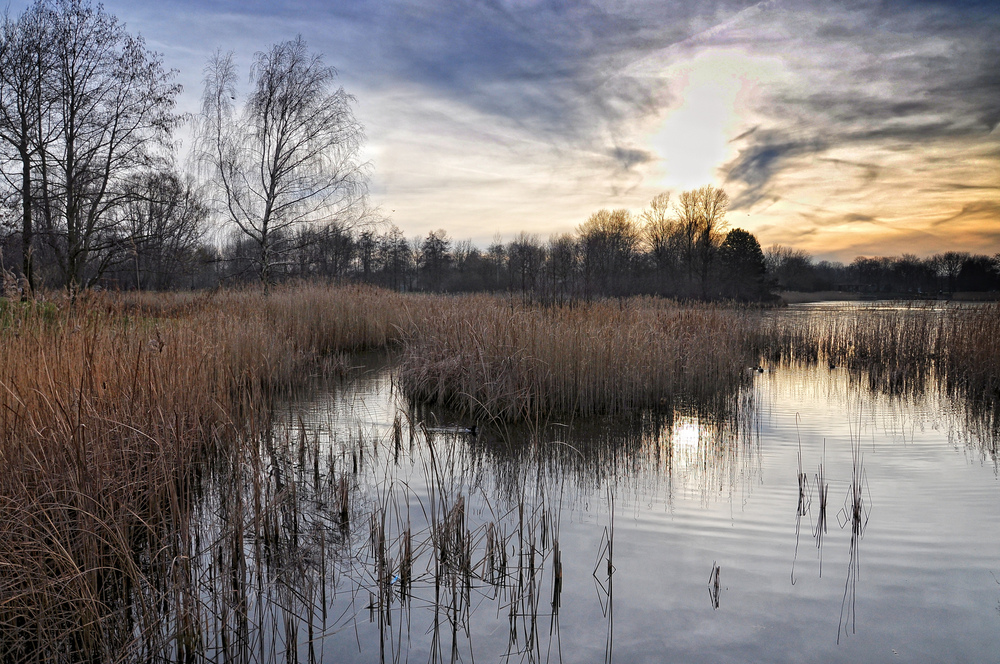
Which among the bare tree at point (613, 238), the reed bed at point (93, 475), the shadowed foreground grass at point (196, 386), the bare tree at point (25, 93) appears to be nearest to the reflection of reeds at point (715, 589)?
the shadowed foreground grass at point (196, 386)

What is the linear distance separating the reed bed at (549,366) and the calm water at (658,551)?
0.76 metres

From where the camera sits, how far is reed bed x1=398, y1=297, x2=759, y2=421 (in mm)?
6184

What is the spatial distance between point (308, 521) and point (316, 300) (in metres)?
8.95

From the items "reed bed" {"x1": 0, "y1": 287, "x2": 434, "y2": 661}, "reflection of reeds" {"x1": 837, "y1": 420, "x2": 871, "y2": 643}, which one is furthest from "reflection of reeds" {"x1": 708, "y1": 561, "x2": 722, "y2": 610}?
"reed bed" {"x1": 0, "y1": 287, "x2": 434, "y2": 661}

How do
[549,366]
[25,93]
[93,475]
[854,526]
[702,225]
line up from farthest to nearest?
[702,225] < [25,93] < [549,366] < [854,526] < [93,475]

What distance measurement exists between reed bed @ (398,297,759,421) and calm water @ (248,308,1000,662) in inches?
29.8

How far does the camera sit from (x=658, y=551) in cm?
304

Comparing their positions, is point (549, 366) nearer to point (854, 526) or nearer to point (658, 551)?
point (658, 551)

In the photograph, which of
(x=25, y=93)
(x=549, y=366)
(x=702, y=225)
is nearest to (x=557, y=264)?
(x=549, y=366)

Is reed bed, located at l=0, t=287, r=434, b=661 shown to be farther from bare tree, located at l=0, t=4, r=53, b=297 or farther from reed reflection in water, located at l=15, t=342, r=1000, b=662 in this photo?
bare tree, located at l=0, t=4, r=53, b=297

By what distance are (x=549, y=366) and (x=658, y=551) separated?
329 centimetres

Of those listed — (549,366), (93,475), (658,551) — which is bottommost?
(658,551)

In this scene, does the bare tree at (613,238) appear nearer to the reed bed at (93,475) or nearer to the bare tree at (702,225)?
the bare tree at (702,225)

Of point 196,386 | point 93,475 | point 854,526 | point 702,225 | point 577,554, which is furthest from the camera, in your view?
point 702,225
